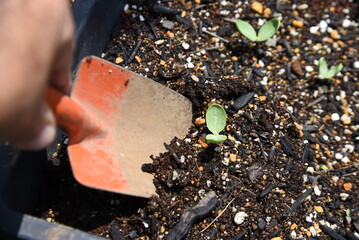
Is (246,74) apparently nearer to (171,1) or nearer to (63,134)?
(171,1)

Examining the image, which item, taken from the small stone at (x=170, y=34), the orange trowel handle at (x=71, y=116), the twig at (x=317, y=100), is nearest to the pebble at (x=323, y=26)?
the twig at (x=317, y=100)

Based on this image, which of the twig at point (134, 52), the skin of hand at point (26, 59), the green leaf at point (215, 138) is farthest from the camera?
the twig at point (134, 52)

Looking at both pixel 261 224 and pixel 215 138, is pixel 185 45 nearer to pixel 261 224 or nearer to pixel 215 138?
pixel 215 138

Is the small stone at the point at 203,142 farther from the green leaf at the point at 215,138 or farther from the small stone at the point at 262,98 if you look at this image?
the small stone at the point at 262,98

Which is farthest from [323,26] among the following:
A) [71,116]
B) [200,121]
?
[71,116]

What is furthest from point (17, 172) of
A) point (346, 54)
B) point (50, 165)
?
point (346, 54)

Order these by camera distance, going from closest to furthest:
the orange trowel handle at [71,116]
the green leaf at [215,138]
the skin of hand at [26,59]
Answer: the skin of hand at [26,59] < the orange trowel handle at [71,116] < the green leaf at [215,138]
